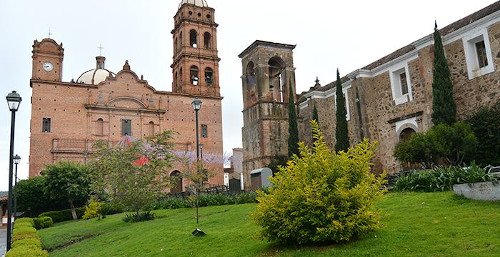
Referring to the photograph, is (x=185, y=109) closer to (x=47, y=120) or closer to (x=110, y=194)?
(x=47, y=120)

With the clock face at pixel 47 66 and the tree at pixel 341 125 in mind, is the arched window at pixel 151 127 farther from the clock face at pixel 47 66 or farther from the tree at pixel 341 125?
the tree at pixel 341 125

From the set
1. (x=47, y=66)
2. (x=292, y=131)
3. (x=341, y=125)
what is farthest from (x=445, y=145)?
(x=47, y=66)

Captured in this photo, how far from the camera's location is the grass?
21.6 ft

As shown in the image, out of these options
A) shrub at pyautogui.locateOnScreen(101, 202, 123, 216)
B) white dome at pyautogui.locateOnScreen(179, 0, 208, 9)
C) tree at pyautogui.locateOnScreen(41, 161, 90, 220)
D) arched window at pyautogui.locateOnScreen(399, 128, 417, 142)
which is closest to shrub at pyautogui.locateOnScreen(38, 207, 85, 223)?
tree at pyautogui.locateOnScreen(41, 161, 90, 220)

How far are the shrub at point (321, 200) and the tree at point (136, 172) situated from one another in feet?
33.3

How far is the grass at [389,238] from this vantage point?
6590 mm

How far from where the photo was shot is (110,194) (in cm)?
1833

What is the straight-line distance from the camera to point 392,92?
977 inches

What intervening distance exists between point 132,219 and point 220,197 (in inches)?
166

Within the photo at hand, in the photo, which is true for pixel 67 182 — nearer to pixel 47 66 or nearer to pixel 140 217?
pixel 140 217

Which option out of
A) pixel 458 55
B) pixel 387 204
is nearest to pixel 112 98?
pixel 458 55

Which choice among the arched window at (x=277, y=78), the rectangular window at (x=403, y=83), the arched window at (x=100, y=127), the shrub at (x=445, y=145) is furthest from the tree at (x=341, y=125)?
the arched window at (x=100, y=127)

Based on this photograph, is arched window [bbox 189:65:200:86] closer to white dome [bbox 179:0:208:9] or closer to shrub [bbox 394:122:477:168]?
white dome [bbox 179:0:208:9]

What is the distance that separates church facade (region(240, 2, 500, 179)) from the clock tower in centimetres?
1795
